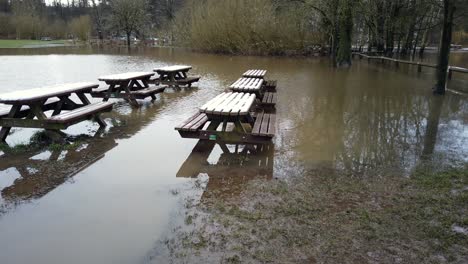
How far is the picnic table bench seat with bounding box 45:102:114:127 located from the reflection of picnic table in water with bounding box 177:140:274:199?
6.40ft

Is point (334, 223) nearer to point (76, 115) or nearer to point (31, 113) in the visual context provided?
point (76, 115)

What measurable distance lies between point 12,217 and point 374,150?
15.7 ft

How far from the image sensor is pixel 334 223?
352 centimetres

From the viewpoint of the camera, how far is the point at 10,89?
11.3 m

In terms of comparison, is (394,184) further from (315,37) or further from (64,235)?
(315,37)

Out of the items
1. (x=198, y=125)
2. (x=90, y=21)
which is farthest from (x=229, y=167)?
(x=90, y=21)

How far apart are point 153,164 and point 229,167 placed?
102cm

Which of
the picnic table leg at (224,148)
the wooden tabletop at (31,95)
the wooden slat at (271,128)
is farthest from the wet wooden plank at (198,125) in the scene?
the wooden tabletop at (31,95)

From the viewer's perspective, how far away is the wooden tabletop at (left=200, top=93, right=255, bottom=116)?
544cm

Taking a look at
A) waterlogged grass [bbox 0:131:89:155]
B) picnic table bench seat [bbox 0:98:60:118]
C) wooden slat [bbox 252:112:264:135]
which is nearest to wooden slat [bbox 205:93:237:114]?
wooden slat [bbox 252:112:264:135]

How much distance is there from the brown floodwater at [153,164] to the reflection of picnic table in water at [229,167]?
1 cm

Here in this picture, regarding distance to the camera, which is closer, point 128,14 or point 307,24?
point 307,24

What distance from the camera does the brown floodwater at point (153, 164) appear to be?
11.1 ft

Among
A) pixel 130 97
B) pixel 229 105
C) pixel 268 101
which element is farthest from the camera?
pixel 130 97
